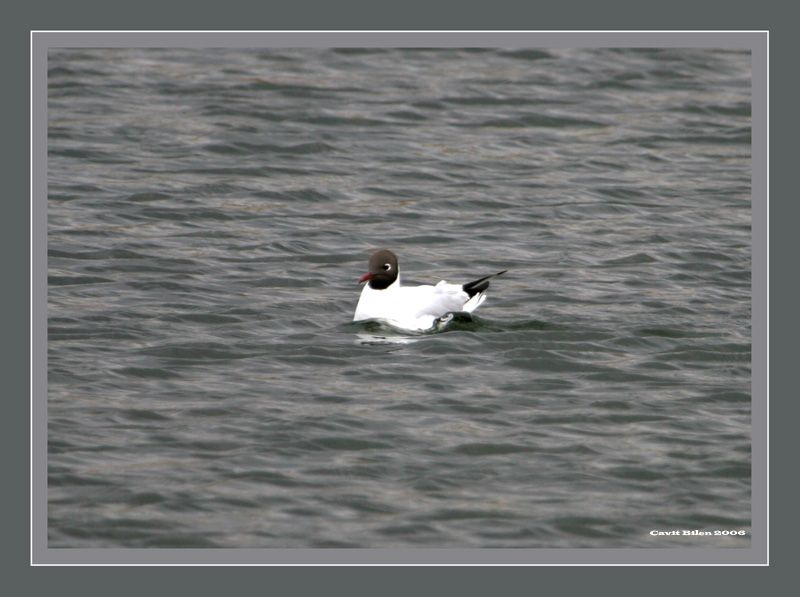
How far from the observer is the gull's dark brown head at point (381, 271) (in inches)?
552

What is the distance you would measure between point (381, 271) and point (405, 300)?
38 cm

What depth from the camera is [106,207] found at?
16969 mm

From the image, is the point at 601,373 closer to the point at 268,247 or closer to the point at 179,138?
the point at 268,247

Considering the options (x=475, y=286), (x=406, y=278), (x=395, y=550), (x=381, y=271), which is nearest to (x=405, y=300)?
(x=381, y=271)

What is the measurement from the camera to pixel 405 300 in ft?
45.5

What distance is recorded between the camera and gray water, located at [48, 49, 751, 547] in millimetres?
10250

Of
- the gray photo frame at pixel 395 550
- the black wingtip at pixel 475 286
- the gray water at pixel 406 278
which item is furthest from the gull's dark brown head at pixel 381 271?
the gray photo frame at pixel 395 550

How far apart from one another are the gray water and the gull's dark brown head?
412 millimetres

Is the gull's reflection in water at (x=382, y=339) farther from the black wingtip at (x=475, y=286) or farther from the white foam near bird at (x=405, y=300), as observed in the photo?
the black wingtip at (x=475, y=286)

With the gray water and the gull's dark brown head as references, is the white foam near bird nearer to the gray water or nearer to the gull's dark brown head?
the gull's dark brown head

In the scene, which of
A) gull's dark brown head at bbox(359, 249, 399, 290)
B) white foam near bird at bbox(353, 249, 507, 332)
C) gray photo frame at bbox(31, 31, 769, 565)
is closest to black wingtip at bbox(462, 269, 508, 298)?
white foam near bird at bbox(353, 249, 507, 332)

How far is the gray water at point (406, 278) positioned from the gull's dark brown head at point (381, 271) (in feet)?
1.35

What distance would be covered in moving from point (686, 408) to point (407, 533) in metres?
3.29

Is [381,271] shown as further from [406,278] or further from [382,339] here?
[406,278]
